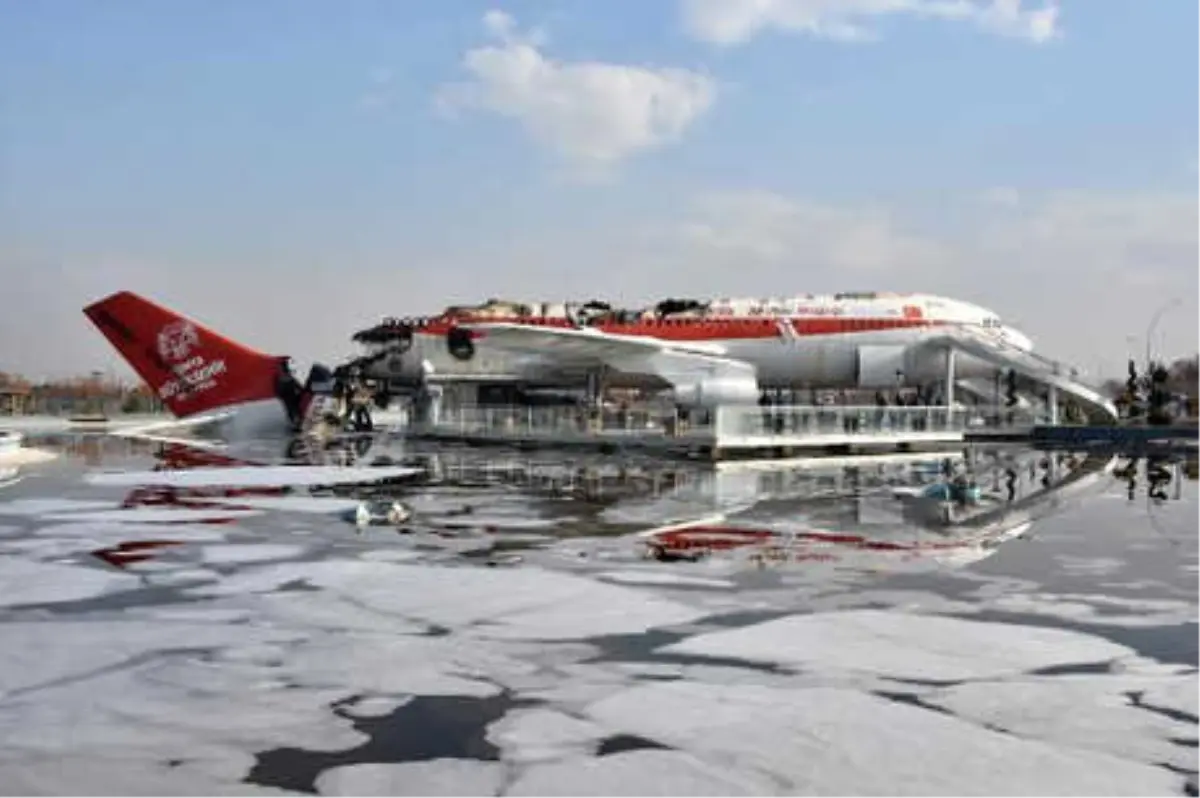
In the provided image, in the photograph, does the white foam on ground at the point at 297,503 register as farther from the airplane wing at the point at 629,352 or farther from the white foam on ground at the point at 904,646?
the airplane wing at the point at 629,352

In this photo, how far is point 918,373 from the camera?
40.4 meters

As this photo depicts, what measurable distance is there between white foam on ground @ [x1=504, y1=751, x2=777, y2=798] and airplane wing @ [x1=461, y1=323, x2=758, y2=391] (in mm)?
28983

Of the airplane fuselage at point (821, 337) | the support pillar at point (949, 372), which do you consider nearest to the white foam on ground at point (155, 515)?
the airplane fuselage at point (821, 337)

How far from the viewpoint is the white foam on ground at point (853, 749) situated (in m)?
4.63

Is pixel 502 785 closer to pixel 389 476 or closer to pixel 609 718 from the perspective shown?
pixel 609 718

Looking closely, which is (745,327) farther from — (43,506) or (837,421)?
(43,506)

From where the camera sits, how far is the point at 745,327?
134 feet

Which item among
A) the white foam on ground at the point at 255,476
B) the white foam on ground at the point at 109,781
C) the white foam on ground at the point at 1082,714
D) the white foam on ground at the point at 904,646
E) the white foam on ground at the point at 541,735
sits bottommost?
the white foam on ground at the point at 109,781

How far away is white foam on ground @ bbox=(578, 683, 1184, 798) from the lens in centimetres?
463

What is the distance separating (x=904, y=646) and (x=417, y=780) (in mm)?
3647

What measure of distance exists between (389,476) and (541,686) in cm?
1605

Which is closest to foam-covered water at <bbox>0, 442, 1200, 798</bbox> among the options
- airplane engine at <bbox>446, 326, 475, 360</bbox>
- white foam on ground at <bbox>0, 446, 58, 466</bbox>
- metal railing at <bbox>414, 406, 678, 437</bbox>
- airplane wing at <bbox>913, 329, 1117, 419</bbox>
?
white foam on ground at <bbox>0, 446, 58, 466</bbox>

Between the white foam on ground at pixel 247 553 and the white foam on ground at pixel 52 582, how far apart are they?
1.08 meters

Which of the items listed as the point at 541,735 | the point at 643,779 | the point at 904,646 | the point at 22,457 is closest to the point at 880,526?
the point at 904,646
